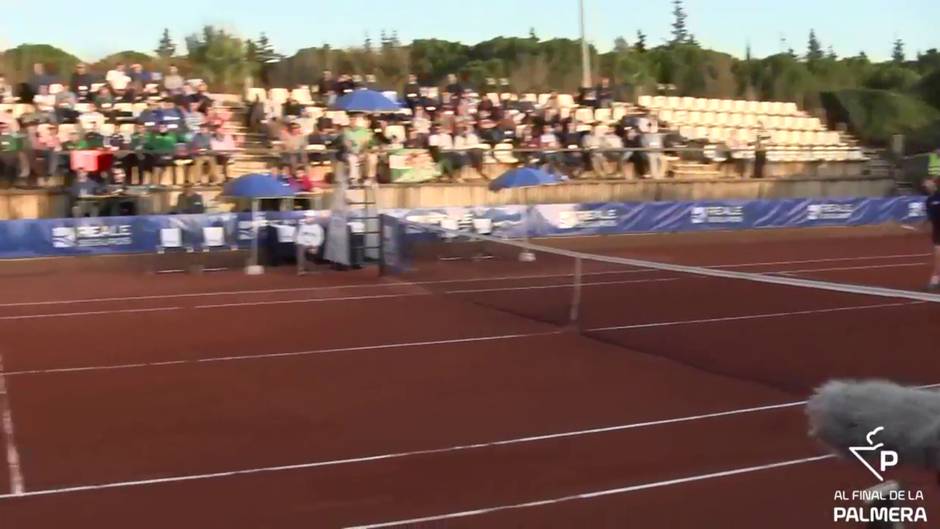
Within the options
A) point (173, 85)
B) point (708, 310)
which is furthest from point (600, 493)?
point (173, 85)

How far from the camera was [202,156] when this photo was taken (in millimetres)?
26125

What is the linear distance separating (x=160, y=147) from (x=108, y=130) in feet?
4.19

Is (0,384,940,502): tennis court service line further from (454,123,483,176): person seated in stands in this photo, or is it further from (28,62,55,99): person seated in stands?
(28,62,55,99): person seated in stands

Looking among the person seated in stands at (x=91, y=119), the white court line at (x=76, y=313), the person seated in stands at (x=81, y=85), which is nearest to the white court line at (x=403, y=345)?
the white court line at (x=76, y=313)

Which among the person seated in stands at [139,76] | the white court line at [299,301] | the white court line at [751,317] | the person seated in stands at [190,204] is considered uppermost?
the person seated in stands at [139,76]

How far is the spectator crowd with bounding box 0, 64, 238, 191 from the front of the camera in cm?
2417

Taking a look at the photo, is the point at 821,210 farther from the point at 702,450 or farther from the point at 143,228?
the point at 702,450

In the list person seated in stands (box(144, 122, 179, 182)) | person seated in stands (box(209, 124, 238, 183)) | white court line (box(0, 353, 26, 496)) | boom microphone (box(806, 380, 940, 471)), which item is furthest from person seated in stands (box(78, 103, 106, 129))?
boom microphone (box(806, 380, 940, 471))

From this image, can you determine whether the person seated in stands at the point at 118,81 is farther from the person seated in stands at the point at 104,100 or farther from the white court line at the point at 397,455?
the white court line at the point at 397,455

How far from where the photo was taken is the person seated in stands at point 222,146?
26.1 m

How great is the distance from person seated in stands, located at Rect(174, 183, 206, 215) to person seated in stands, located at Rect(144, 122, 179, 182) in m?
1.38

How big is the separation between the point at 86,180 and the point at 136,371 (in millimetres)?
14007

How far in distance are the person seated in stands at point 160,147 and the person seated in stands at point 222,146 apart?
3.23ft

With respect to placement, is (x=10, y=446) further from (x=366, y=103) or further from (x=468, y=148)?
(x=468, y=148)
